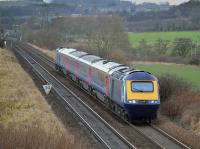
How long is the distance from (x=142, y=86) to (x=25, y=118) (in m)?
6.15

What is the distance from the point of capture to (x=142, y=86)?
26234 millimetres

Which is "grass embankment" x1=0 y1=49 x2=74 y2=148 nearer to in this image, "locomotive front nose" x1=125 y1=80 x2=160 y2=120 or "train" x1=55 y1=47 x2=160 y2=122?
"train" x1=55 y1=47 x2=160 y2=122

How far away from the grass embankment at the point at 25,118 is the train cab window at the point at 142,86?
169 inches

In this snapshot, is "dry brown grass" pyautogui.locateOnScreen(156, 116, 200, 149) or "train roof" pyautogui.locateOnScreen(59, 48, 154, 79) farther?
"train roof" pyautogui.locateOnScreen(59, 48, 154, 79)

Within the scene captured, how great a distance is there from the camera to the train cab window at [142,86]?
2616cm

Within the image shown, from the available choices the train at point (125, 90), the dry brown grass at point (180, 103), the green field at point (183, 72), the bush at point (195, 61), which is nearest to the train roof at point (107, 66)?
the train at point (125, 90)

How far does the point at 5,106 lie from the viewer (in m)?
28.1

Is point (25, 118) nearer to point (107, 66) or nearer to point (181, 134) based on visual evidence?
point (181, 134)

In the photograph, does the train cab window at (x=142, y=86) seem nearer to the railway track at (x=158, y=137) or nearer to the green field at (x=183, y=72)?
the railway track at (x=158, y=137)

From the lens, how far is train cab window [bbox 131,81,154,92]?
85.8 ft

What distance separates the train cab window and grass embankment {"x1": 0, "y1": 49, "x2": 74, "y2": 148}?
429 centimetres

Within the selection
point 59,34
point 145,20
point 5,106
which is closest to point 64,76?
point 5,106

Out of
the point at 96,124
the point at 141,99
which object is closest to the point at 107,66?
the point at 141,99

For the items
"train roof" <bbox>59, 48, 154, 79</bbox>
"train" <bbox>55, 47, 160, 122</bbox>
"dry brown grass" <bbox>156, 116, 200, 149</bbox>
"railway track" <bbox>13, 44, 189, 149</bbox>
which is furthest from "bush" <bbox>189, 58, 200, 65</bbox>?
"railway track" <bbox>13, 44, 189, 149</bbox>
